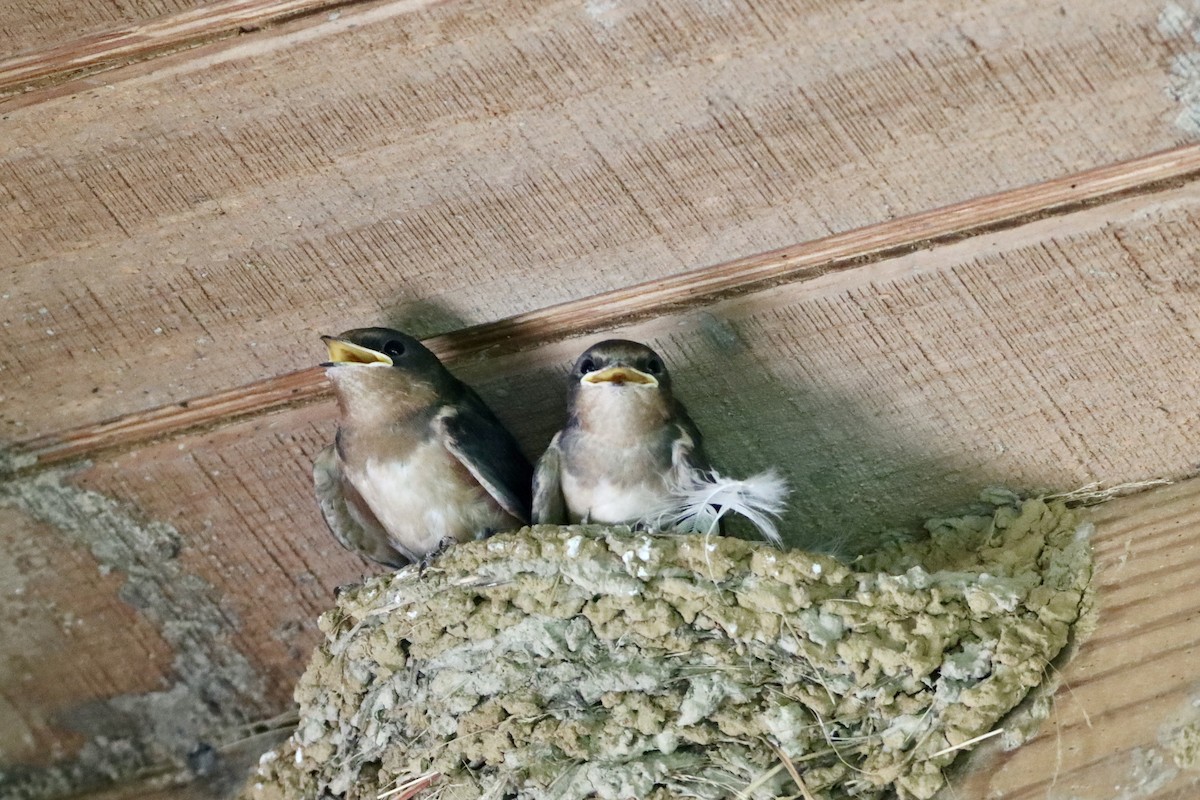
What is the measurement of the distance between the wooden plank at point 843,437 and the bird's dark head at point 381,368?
13 cm

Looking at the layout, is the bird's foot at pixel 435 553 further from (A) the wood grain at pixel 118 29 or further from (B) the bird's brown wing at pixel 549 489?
(A) the wood grain at pixel 118 29

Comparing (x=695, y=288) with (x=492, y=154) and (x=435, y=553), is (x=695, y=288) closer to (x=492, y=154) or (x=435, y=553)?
(x=492, y=154)

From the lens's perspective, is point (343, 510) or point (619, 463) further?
point (343, 510)

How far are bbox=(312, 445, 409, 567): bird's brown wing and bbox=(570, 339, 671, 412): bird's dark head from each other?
54 cm

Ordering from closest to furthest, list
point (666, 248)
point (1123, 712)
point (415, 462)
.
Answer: point (1123, 712), point (666, 248), point (415, 462)

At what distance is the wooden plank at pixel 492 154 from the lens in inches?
87.6

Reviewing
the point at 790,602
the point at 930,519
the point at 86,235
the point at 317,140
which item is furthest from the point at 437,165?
the point at 930,519

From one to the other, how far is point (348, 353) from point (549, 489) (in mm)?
486

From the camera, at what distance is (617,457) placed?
99.3 inches

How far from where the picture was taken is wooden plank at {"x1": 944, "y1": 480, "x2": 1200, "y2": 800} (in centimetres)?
212

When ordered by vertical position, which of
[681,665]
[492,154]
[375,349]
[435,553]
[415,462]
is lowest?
[681,665]

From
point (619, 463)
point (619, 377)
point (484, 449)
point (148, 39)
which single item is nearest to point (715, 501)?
point (619, 463)

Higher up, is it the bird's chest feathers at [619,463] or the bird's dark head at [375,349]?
the bird's dark head at [375,349]

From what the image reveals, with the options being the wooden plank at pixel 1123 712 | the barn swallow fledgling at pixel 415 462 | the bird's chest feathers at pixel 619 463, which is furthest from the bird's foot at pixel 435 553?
the wooden plank at pixel 1123 712
